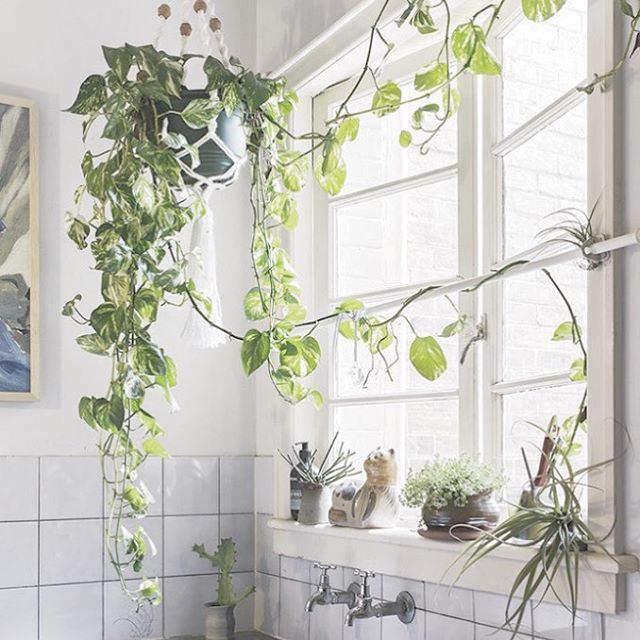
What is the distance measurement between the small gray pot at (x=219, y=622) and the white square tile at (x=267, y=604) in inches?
5.3

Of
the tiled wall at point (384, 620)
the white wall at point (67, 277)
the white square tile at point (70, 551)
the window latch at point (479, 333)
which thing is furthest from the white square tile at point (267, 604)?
the window latch at point (479, 333)

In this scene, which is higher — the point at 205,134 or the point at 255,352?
the point at 205,134

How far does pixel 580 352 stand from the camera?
1.98 m

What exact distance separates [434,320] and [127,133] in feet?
2.68

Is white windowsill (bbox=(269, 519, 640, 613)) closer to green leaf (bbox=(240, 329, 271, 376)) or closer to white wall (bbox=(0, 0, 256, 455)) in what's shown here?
white wall (bbox=(0, 0, 256, 455))

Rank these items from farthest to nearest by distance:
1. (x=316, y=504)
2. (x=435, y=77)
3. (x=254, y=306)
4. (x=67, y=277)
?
(x=67, y=277) → (x=316, y=504) → (x=254, y=306) → (x=435, y=77)

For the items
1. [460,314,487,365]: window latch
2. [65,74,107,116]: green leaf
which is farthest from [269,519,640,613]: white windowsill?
[65,74,107,116]: green leaf

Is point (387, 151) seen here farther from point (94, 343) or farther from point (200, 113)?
point (94, 343)

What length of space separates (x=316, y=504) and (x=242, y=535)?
1.34 ft

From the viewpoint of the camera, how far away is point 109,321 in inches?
87.7

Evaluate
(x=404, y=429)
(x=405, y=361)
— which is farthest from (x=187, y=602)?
(x=405, y=361)

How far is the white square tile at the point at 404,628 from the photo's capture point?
2277mm

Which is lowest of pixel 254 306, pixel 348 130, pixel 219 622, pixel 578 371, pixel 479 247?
pixel 219 622

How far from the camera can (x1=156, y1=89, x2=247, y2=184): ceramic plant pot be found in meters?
2.34
